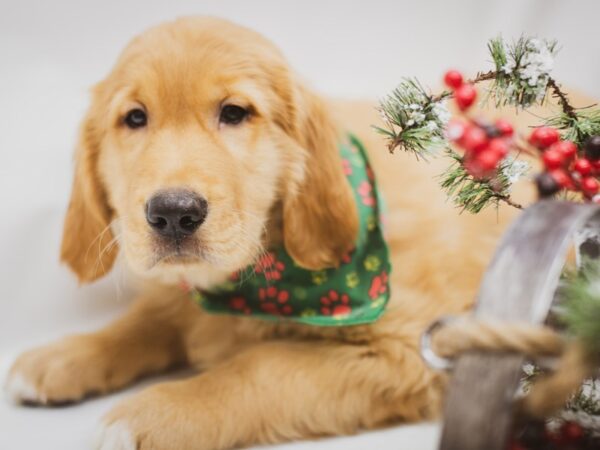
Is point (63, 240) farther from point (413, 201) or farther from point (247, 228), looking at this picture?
point (413, 201)

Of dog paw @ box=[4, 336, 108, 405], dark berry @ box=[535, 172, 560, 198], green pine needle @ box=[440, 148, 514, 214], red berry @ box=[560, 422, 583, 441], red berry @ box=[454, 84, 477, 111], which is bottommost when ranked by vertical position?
dog paw @ box=[4, 336, 108, 405]

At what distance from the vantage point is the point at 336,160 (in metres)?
1.73

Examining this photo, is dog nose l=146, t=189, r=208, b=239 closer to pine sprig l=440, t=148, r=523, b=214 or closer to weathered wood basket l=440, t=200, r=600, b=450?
pine sprig l=440, t=148, r=523, b=214

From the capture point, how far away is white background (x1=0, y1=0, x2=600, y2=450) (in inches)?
94.6

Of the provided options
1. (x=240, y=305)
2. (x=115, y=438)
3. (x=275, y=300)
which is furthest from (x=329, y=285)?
(x=115, y=438)

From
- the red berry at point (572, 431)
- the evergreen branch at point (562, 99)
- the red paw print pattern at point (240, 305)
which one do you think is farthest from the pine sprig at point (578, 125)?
the red paw print pattern at point (240, 305)

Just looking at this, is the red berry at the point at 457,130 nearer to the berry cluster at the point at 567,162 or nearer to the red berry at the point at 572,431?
the berry cluster at the point at 567,162

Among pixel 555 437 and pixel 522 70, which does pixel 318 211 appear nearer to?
pixel 522 70

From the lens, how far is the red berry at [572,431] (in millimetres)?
1166

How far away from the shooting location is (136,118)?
169 centimetres

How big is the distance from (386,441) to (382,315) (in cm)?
31

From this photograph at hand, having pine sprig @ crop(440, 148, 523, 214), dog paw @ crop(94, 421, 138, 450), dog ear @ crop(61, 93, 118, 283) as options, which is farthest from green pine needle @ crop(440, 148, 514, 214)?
dog ear @ crop(61, 93, 118, 283)

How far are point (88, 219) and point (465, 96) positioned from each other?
3.70 ft

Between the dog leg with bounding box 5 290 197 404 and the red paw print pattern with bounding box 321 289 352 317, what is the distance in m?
0.51
